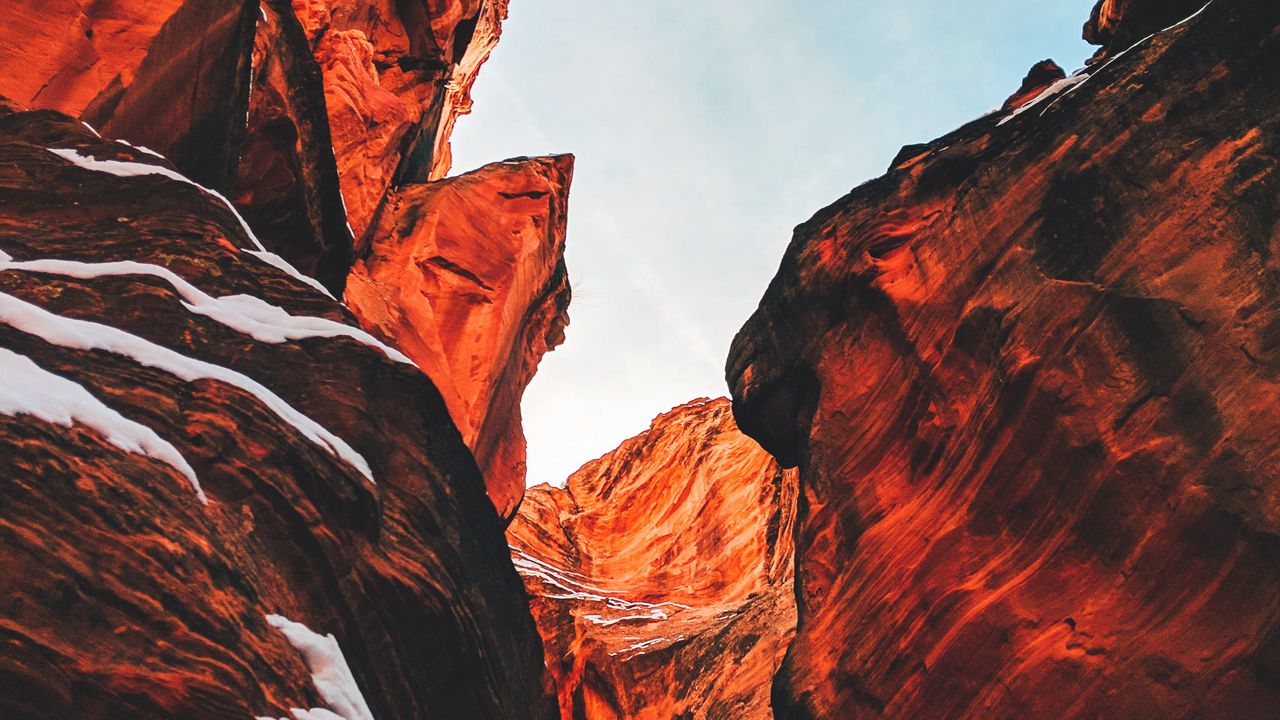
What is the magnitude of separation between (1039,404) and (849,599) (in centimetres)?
451

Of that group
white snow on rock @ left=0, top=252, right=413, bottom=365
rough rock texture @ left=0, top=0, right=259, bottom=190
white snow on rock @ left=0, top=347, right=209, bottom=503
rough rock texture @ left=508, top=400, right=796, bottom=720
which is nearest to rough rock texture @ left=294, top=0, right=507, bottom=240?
rough rock texture @ left=0, top=0, right=259, bottom=190

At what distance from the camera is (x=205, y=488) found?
9.93 m

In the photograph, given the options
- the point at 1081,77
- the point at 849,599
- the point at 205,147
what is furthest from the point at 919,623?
the point at 205,147

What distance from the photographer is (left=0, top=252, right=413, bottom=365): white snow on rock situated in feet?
37.6

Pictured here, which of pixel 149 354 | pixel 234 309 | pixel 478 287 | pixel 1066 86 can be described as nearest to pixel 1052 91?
pixel 1066 86

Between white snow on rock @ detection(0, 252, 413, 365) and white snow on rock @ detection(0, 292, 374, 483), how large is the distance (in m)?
1.07

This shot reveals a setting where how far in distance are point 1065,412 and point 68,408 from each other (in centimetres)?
1266

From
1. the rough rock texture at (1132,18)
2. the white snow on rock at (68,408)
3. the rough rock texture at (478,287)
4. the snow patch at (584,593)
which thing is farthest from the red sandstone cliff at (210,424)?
the rough rock texture at (1132,18)

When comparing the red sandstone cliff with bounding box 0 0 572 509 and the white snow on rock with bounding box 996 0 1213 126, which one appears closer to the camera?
the red sandstone cliff with bounding box 0 0 572 509

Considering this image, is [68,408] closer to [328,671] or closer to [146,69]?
[328,671]

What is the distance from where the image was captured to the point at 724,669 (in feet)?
78.8

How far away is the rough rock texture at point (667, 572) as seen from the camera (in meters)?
24.8

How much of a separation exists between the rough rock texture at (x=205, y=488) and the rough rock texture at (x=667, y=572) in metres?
9.95

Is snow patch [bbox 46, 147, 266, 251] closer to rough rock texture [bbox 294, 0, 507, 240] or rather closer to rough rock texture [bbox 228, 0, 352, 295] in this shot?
rough rock texture [bbox 228, 0, 352, 295]
